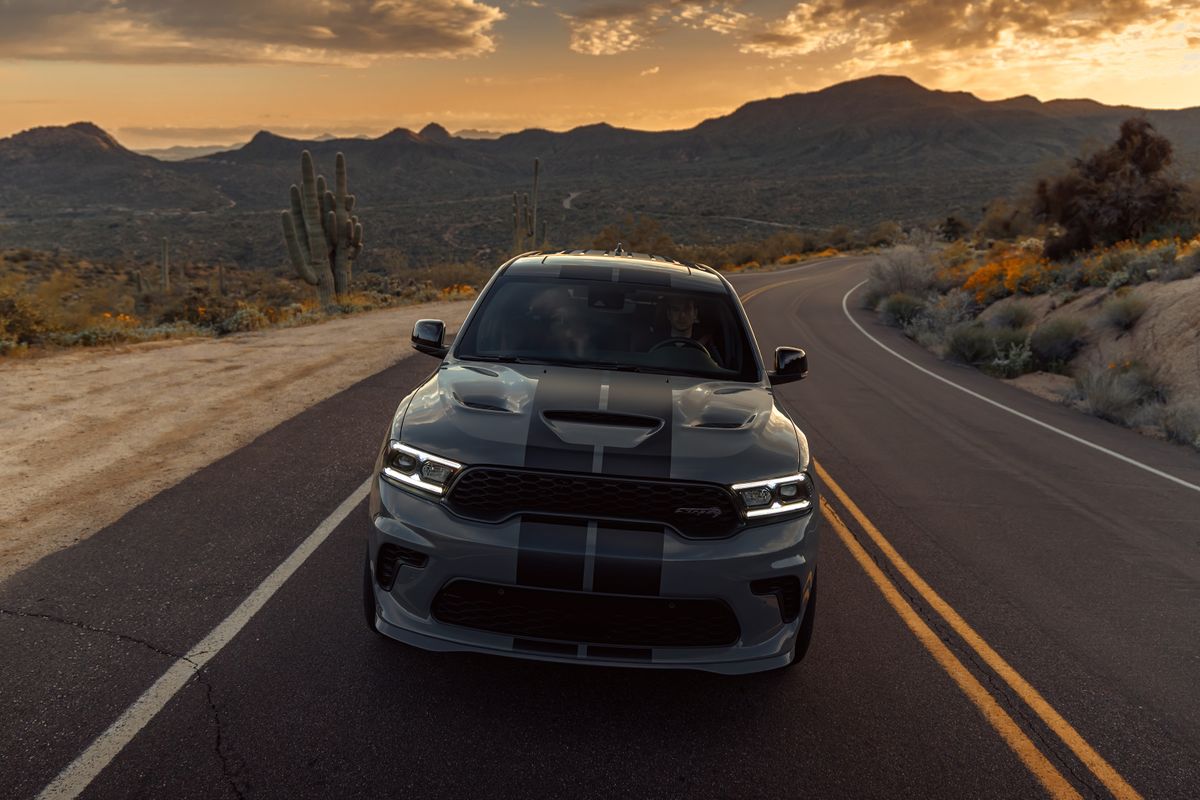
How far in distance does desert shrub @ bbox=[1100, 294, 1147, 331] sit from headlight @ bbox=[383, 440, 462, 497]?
15841 mm

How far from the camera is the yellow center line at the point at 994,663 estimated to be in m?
3.46

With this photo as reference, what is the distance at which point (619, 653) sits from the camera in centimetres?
333

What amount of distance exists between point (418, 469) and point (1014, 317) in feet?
61.8

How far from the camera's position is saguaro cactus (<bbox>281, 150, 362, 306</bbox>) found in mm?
22859

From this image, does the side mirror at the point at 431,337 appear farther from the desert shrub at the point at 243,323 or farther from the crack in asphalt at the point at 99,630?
the desert shrub at the point at 243,323

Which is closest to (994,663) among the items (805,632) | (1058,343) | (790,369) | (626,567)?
(805,632)

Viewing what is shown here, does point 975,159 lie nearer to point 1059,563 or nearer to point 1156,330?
point 1156,330

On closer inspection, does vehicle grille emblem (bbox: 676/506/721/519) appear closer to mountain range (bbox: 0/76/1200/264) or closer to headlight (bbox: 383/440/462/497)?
headlight (bbox: 383/440/462/497)

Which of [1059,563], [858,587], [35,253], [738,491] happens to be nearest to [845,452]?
[1059,563]

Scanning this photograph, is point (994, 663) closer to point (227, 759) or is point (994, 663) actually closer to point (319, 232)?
point (227, 759)

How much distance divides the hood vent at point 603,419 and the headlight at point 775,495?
1.62 ft

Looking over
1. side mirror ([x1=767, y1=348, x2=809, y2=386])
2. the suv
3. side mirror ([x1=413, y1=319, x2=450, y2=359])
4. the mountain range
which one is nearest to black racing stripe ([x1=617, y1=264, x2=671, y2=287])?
side mirror ([x1=767, y1=348, x2=809, y2=386])

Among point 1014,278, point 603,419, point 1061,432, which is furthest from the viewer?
point 1014,278

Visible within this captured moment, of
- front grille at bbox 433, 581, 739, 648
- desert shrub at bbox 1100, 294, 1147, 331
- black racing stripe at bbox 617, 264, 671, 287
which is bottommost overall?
desert shrub at bbox 1100, 294, 1147, 331
